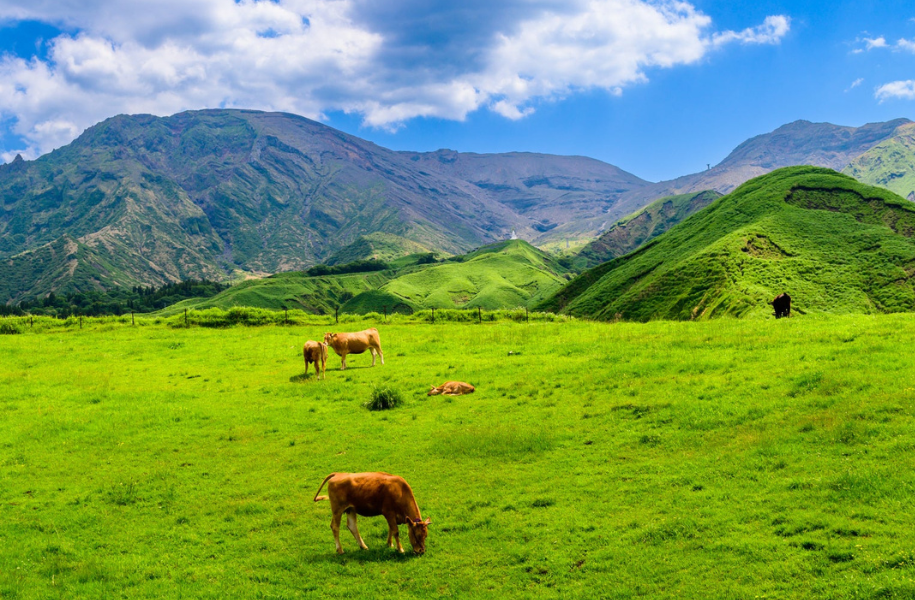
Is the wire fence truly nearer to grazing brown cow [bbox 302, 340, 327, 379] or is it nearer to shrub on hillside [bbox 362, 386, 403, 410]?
grazing brown cow [bbox 302, 340, 327, 379]

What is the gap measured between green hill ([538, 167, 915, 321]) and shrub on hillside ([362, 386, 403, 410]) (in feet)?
197

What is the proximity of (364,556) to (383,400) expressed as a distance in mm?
11904

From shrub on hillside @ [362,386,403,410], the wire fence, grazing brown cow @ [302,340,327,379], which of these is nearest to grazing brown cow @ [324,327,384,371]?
grazing brown cow @ [302,340,327,379]

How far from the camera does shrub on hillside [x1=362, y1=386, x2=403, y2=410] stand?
24828 millimetres

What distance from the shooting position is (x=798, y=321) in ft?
101

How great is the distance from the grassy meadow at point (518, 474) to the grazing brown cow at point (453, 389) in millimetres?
542

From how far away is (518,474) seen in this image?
55.9 ft

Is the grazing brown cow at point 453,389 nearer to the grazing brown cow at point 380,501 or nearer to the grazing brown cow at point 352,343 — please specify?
the grazing brown cow at point 352,343

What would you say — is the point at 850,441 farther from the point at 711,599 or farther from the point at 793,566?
the point at 711,599

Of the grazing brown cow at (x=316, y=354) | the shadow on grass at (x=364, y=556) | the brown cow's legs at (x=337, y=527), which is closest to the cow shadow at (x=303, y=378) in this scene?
the grazing brown cow at (x=316, y=354)

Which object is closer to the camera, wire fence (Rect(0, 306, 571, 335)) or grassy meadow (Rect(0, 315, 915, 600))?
grassy meadow (Rect(0, 315, 915, 600))

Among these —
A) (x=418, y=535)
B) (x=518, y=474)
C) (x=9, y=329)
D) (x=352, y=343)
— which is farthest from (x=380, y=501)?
(x=9, y=329)

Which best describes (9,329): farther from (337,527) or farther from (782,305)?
(782,305)

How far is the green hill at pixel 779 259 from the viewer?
83194 mm
